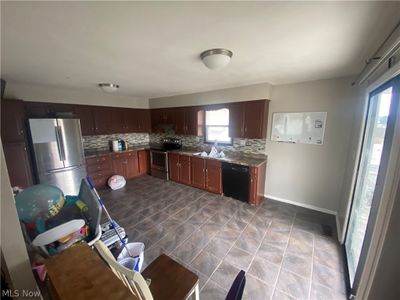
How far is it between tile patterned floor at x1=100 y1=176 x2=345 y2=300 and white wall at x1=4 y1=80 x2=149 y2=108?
2.41 meters

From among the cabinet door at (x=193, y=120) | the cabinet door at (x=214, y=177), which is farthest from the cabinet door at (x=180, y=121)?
the cabinet door at (x=214, y=177)

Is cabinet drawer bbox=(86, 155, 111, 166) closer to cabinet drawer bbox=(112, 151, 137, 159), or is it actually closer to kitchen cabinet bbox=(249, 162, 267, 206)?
cabinet drawer bbox=(112, 151, 137, 159)

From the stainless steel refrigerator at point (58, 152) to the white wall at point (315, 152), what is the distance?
411 cm

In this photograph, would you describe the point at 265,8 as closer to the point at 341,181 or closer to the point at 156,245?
the point at 156,245

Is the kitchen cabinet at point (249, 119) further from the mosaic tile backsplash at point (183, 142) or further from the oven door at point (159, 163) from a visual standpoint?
the oven door at point (159, 163)

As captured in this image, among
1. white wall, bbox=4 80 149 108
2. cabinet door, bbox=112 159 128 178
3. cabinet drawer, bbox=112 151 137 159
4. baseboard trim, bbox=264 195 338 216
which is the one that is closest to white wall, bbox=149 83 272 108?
white wall, bbox=4 80 149 108

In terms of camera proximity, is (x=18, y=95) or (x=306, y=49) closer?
(x=306, y=49)

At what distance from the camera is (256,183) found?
310 cm

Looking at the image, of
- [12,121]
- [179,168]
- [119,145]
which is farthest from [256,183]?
[12,121]

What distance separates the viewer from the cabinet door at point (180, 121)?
4.41 meters

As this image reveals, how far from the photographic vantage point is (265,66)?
7.11 feet

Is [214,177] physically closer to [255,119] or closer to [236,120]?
[236,120]

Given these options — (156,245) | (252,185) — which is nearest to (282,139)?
(252,185)

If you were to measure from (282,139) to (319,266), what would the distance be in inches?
81.4
